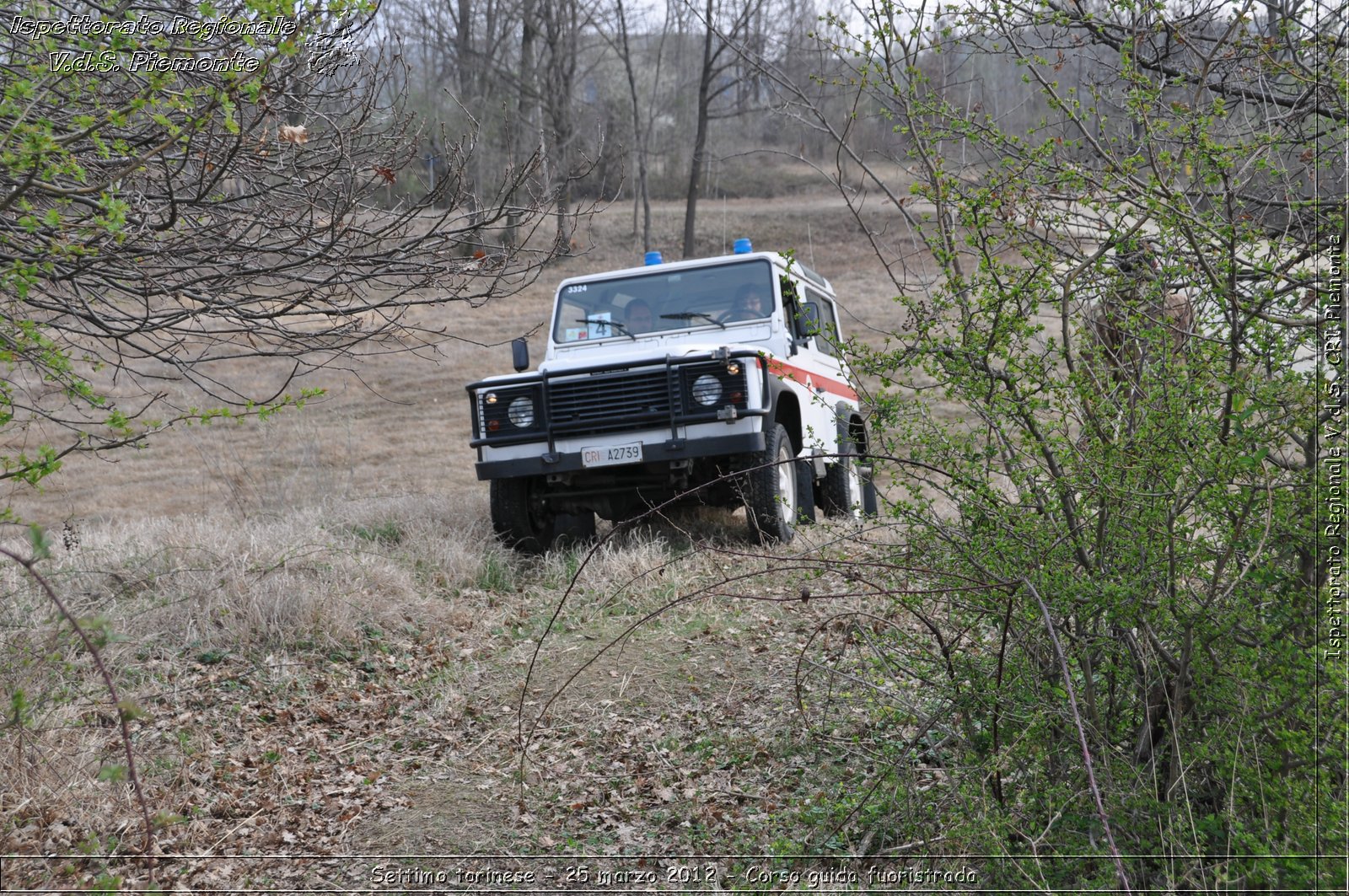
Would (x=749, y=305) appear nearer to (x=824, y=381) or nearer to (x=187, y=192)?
(x=824, y=381)

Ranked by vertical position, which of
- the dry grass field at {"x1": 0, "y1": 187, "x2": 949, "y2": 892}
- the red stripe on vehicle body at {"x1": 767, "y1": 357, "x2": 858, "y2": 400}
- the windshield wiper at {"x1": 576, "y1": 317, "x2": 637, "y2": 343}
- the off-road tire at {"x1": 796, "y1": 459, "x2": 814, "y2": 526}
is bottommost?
the dry grass field at {"x1": 0, "y1": 187, "x2": 949, "y2": 892}

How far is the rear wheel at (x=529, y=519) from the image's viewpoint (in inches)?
290

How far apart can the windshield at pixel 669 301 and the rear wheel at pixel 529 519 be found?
1282mm

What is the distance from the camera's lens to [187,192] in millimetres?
4055

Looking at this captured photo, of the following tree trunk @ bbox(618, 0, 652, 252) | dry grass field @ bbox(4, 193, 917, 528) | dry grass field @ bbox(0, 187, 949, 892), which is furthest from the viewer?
tree trunk @ bbox(618, 0, 652, 252)

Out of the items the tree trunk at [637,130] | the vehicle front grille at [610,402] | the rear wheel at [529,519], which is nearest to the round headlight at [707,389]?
the vehicle front grille at [610,402]

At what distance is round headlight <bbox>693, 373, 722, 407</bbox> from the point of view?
6793 millimetres

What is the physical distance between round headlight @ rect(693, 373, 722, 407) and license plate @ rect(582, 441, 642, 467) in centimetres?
48

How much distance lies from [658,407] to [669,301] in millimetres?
1354

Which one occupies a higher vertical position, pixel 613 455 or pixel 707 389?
pixel 707 389

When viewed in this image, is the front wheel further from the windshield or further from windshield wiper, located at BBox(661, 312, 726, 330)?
the windshield

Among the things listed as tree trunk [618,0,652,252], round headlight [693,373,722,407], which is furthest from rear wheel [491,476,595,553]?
tree trunk [618,0,652,252]

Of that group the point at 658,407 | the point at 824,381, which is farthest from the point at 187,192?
the point at 824,381

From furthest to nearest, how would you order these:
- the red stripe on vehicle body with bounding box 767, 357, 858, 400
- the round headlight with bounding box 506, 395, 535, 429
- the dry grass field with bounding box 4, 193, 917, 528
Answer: the dry grass field with bounding box 4, 193, 917, 528 → the red stripe on vehicle body with bounding box 767, 357, 858, 400 → the round headlight with bounding box 506, 395, 535, 429
